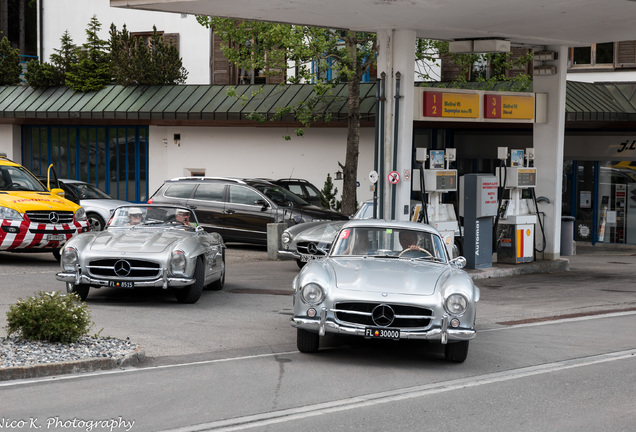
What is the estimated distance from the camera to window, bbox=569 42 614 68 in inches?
1128

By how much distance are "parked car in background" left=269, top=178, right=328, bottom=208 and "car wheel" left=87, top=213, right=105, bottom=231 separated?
474 cm

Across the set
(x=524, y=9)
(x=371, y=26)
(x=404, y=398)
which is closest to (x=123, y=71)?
(x=371, y=26)

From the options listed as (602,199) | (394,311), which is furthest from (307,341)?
(602,199)

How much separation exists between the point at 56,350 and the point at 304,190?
1679cm

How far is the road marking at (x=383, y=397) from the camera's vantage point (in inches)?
267

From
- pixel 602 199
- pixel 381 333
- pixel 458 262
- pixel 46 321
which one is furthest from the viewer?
pixel 602 199

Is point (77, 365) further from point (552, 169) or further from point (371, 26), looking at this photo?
point (552, 169)

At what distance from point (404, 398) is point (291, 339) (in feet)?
10.0

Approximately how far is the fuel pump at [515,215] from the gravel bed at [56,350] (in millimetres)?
11655

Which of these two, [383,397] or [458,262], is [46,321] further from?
[458,262]

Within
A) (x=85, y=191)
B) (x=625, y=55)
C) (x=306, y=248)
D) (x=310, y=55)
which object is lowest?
(x=306, y=248)

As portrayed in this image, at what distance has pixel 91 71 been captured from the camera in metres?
30.4

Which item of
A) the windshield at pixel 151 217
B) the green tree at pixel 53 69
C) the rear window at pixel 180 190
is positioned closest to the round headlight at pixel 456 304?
the windshield at pixel 151 217

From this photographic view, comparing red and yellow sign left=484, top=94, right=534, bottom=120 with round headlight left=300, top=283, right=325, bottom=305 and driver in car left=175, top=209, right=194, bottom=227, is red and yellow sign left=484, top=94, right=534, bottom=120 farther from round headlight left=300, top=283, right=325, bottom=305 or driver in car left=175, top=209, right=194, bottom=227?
round headlight left=300, top=283, right=325, bottom=305
